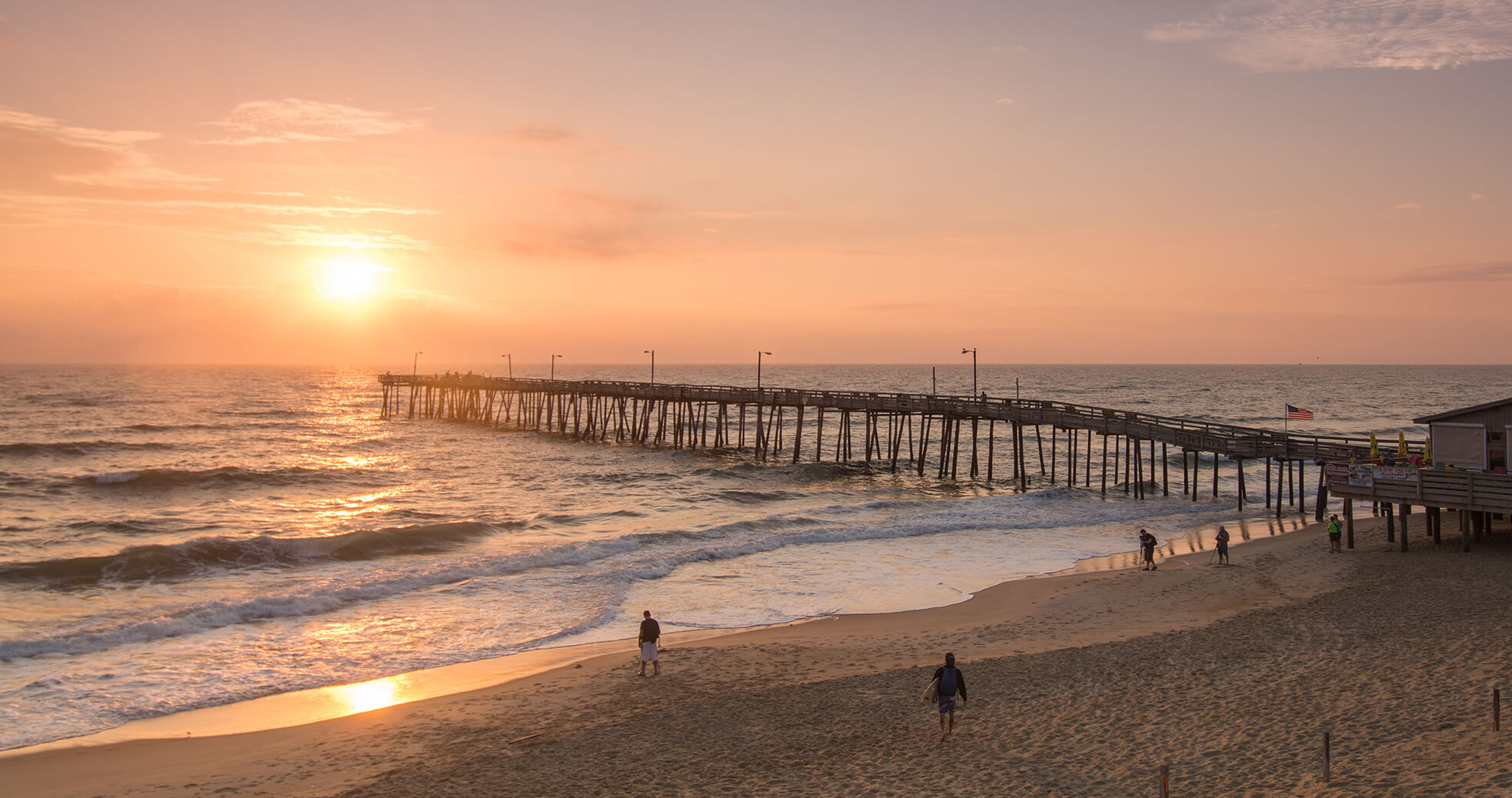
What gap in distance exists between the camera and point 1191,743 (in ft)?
39.2

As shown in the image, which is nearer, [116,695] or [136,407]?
[116,695]

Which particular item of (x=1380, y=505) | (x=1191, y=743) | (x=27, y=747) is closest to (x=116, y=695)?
(x=27, y=747)

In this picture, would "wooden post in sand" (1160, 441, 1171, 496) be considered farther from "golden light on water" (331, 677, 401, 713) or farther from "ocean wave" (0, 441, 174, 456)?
"ocean wave" (0, 441, 174, 456)

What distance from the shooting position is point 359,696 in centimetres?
1622

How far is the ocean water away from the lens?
60.5 ft

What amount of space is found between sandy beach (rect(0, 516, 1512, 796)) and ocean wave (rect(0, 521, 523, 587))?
14.0m

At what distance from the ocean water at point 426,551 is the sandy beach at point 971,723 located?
2.83m

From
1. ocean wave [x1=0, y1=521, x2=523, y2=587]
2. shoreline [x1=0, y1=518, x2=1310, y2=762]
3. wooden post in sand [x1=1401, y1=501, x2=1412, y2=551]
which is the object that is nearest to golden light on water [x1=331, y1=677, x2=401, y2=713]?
shoreline [x1=0, y1=518, x2=1310, y2=762]

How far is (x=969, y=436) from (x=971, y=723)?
72139mm

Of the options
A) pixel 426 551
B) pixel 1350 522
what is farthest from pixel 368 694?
pixel 1350 522

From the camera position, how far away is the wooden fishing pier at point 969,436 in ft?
121

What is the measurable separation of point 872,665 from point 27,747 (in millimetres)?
13578

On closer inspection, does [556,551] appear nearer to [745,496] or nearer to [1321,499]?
[745,496]

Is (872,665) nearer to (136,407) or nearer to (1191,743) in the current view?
(1191,743)
